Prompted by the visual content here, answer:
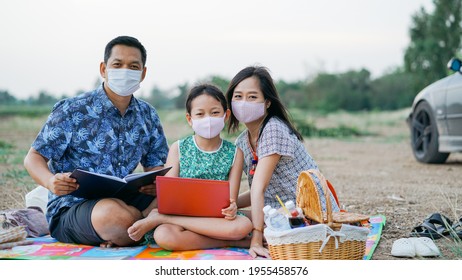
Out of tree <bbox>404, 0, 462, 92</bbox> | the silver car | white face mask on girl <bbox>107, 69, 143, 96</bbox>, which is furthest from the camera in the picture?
tree <bbox>404, 0, 462, 92</bbox>

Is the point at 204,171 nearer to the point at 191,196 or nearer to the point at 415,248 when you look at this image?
the point at 191,196

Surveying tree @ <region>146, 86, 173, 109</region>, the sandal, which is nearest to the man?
the sandal

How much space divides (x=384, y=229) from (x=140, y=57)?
1998mm

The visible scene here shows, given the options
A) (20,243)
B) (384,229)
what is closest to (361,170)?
(384,229)

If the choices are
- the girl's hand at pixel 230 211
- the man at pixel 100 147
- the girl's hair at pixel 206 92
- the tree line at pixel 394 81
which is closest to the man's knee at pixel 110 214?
the man at pixel 100 147

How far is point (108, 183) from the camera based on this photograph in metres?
3.28

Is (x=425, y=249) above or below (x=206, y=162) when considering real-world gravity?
below

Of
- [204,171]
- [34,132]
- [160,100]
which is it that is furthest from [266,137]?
[160,100]

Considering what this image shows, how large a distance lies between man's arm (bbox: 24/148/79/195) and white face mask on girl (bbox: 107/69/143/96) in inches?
22.9

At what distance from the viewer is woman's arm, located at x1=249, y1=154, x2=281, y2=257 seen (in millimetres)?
3418

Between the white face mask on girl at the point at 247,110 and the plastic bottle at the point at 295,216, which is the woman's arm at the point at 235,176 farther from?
the plastic bottle at the point at 295,216

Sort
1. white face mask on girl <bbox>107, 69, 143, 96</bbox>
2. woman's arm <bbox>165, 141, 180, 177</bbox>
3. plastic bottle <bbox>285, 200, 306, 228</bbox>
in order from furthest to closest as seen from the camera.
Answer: woman's arm <bbox>165, 141, 180, 177</bbox>, white face mask on girl <bbox>107, 69, 143, 96</bbox>, plastic bottle <bbox>285, 200, 306, 228</bbox>

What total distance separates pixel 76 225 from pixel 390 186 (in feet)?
12.0

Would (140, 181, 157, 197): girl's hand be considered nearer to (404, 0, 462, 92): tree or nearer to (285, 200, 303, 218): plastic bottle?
(285, 200, 303, 218): plastic bottle
